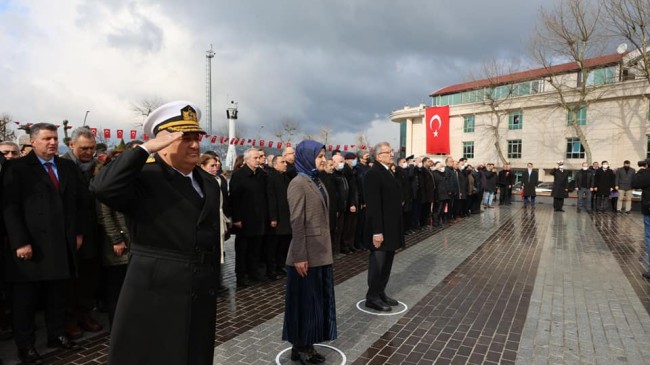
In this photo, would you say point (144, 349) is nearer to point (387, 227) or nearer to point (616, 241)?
point (387, 227)

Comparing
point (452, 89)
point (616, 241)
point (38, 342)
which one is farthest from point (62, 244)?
point (452, 89)

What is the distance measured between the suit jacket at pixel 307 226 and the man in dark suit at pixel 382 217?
1.29 metres

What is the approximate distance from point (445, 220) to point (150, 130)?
13.0m

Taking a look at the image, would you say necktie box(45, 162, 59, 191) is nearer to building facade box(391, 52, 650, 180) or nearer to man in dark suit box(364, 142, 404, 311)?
man in dark suit box(364, 142, 404, 311)

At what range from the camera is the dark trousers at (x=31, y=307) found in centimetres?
364

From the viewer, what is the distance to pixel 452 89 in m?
53.0

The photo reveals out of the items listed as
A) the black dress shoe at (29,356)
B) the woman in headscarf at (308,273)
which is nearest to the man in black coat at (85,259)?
the black dress shoe at (29,356)

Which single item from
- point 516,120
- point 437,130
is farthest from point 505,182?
point 516,120

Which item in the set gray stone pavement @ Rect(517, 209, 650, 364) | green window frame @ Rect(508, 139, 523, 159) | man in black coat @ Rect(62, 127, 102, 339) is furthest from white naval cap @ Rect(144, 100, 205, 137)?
green window frame @ Rect(508, 139, 523, 159)

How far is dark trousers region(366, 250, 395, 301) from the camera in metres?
4.96

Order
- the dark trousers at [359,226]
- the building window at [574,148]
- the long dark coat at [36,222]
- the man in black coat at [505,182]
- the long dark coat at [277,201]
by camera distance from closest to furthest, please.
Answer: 1. the long dark coat at [36,222]
2. the long dark coat at [277,201]
3. the dark trousers at [359,226]
4. the man in black coat at [505,182]
5. the building window at [574,148]

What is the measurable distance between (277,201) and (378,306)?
2539 millimetres

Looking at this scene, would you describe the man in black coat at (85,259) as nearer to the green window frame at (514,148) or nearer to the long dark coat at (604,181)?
the long dark coat at (604,181)

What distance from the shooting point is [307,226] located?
3654 mm
